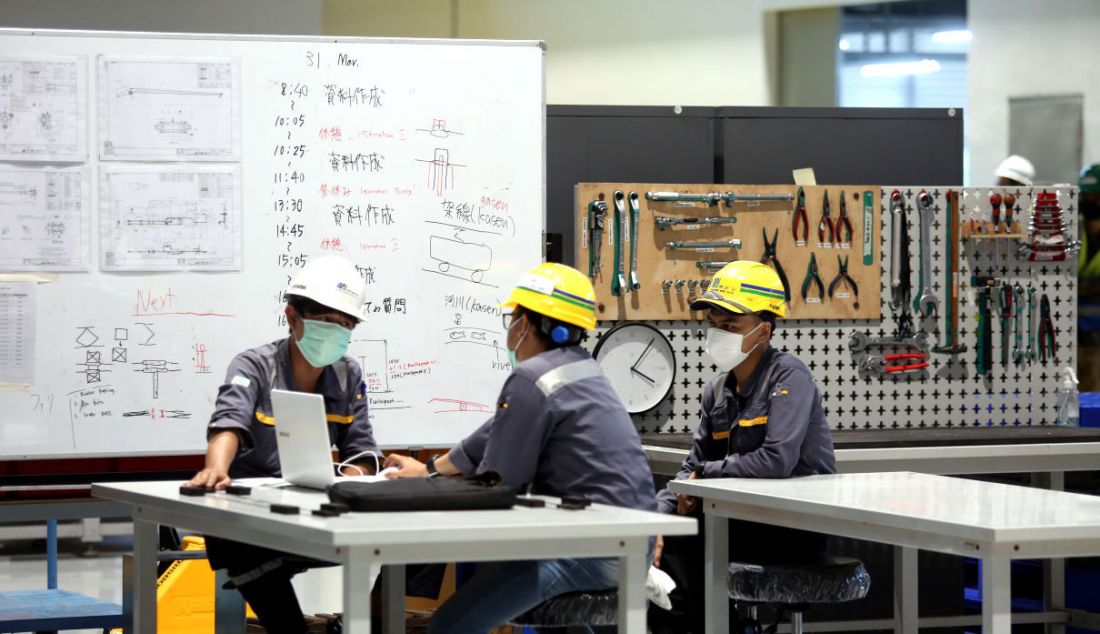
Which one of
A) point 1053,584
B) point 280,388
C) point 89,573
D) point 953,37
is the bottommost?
point 89,573

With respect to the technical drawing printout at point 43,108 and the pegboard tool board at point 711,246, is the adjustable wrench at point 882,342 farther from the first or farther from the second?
the technical drawing printout at point 43,108

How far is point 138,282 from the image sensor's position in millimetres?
4637

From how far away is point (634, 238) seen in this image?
4.93 m

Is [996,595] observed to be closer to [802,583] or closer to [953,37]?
[802,583]

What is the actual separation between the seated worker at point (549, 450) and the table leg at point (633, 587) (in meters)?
0.31

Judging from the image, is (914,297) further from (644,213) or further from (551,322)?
(551,322)

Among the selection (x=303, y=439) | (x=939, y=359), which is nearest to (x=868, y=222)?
(x=939, y=359)

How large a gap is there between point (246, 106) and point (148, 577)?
1.76 meters

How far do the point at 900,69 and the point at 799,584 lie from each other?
5.95m

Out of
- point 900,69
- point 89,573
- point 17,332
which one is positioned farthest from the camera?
point 900,69

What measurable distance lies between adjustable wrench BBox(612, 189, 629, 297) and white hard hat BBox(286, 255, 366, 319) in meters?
1.43

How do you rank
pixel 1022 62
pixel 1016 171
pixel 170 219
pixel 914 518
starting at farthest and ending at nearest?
pixel 1022 62
pixel 1016 171
pixel 170 219
pixel 914 518

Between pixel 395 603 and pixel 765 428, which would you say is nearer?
pixel 395 603

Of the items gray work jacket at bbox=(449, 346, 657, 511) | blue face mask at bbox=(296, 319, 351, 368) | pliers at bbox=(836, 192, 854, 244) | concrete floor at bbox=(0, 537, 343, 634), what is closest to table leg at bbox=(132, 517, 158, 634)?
blue face mask at bbox=(296, 319, 351, 368)
